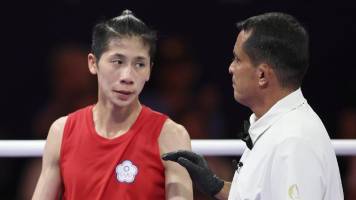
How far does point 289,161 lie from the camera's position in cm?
185

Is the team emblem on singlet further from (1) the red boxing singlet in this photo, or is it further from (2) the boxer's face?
(2) the boxer's face

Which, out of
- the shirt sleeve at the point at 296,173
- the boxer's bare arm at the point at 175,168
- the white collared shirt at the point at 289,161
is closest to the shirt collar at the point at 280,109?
the white collared shirt at the point at 289,161

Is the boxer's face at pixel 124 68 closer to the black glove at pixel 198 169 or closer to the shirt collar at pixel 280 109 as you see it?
the black glove at pixel 198 169

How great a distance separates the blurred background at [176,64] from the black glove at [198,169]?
1484mm

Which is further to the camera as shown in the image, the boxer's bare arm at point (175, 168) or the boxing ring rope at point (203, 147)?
the boxing ring rope at point (203, 147)

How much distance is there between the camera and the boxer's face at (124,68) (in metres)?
2.41

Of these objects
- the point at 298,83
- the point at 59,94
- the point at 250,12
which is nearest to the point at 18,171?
the point at 59,94

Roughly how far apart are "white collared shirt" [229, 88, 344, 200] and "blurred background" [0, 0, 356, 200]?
1817 mm

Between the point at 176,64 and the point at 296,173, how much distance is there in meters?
Result: 2.33

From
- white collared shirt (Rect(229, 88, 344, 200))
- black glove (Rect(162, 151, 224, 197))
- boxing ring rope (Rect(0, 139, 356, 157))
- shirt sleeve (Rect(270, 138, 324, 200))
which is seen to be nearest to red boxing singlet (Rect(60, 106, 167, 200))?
black glove (Rect(162, 151, 224, 197))

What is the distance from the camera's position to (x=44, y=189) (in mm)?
2473

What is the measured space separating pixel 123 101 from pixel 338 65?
6.79ft

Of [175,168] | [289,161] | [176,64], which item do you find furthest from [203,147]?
[176,64]

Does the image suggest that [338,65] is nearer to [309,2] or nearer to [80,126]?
[309,2]
